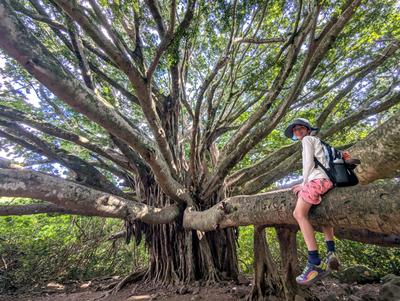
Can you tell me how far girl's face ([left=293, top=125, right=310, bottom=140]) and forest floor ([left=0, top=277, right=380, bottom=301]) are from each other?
2.18 m

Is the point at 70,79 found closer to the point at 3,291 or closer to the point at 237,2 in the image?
the point at 237,2

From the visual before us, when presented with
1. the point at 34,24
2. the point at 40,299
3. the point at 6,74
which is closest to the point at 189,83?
the point at 34,24

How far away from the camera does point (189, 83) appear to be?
635 centimetres

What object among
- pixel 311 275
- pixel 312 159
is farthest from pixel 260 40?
pixel 311 275

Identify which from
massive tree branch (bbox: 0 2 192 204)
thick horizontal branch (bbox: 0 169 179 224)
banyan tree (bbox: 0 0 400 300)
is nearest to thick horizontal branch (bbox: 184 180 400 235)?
banyan tree (bbox: 0 0 400 300)

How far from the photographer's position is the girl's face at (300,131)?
2.56 metres

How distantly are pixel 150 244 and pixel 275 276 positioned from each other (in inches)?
105

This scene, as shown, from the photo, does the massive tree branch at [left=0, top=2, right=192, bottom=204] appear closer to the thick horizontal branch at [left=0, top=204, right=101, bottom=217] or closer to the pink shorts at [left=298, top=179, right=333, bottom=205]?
the thick horizontal branch at [left=0, top=204, right=101, bottom=217]

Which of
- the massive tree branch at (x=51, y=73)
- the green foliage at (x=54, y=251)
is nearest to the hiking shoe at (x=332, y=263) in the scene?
the massive tree branch at (x=51, y=73)

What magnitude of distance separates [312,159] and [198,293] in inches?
106

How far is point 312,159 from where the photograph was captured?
7.18 ft

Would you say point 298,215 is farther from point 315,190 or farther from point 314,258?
point 314,258

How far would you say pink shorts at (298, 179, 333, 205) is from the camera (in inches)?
77.0

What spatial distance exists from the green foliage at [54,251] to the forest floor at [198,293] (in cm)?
60
